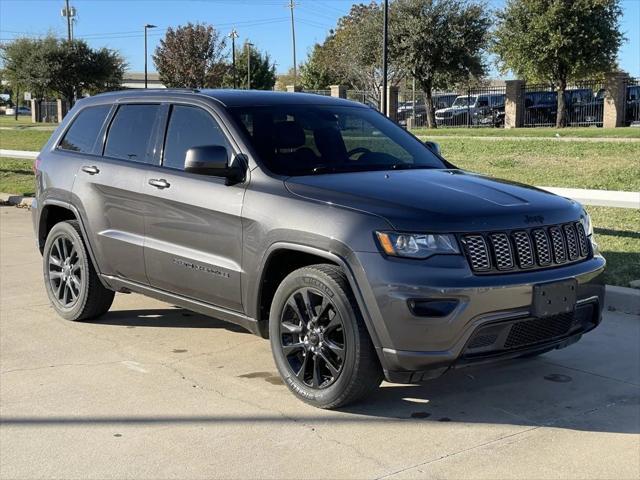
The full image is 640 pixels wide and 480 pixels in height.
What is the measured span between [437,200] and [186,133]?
80.4 inches

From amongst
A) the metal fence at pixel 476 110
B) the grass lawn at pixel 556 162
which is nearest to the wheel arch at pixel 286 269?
the grass lawn at pixel 556 162

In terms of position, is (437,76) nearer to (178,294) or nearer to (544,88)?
(544,88)

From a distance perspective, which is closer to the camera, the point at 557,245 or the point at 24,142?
the point at 557,245

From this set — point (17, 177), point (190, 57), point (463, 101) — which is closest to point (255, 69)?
point (190, 57)

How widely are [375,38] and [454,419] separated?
35.5 metres

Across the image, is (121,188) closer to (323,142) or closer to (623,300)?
(323,142)

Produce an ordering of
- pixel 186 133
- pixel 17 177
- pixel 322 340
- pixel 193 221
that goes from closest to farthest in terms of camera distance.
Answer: pixel 322 340, pixel 193 221, pixel 186 133, pixel 17 177

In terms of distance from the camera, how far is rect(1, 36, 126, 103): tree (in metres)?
55.4

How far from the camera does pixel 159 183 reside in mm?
5445

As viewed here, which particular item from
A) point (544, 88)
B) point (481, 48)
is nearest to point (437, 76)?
point (481, 48)

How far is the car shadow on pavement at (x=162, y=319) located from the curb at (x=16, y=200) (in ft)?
27.1

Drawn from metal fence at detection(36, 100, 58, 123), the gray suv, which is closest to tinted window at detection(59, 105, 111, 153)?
the gray suv

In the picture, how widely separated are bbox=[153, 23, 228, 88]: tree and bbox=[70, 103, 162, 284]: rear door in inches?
2238

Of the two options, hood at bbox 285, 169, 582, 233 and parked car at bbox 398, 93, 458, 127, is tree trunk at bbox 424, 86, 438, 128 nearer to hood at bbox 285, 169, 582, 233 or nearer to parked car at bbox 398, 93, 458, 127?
parked car at bbox 398, 93, 458, 127
